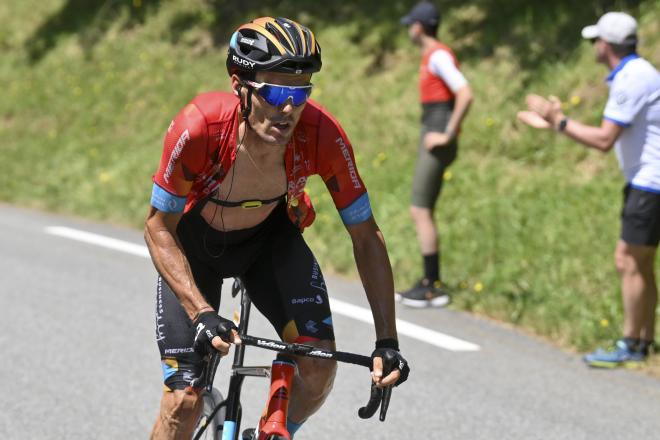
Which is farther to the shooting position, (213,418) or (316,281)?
(316,281)

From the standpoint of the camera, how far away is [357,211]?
3818mm

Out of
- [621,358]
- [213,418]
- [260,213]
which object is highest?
[260,213]

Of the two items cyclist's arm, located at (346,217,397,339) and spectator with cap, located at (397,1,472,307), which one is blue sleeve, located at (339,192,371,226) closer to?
cyclist's arm, located at (346,217,397,339)

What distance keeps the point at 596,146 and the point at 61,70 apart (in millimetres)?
13123

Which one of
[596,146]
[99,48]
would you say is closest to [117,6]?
[99,48]

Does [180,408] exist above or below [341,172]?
below

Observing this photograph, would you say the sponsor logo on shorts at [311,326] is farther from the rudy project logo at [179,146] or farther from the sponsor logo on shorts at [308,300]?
the rudy project logo at [179,146]

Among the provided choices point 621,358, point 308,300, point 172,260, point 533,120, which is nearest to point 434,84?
point 533,120

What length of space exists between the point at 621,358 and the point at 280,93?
12.9ft

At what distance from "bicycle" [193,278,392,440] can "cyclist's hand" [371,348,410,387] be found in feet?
0.14

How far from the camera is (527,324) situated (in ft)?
25.1

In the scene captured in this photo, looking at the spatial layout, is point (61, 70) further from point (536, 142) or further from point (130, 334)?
point (130, 334)

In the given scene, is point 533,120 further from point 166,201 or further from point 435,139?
point 166,201

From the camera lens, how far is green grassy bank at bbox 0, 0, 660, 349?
26.9ft
